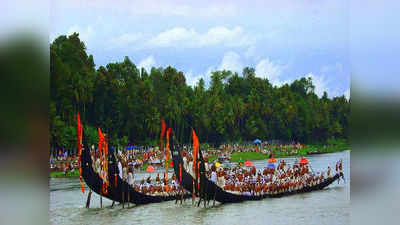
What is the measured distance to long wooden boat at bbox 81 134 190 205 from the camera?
33.3ft

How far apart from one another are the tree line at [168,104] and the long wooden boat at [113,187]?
0.40 meters

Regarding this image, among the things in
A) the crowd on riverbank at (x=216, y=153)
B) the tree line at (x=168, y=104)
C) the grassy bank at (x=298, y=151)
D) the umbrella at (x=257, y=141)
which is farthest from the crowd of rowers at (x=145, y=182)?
the umbrella at (x=257, y=141)

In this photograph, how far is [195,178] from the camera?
10.2 metres

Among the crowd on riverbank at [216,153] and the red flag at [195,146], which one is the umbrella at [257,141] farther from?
the red flag at [195,146]

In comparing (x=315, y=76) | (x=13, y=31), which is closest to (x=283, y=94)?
(x=315, y=76)

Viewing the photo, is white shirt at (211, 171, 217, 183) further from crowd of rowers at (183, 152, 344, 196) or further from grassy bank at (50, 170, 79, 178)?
grassy bank at (50, 170, 79, 178)

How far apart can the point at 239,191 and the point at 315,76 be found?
103 inches

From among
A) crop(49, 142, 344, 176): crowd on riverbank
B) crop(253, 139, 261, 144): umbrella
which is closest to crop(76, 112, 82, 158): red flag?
crop(49, 142, 344, 176): crowd on riverbank

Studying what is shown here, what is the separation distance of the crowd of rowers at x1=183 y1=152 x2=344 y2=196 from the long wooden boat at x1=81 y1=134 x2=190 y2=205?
2.40ft

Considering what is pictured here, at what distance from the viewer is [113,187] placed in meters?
10.4

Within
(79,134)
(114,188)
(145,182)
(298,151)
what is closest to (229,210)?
(145,182)

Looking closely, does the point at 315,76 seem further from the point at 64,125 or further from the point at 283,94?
the point at 64,125

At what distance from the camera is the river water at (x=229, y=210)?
31.7ft

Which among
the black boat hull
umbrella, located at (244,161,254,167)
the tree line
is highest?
the tree line
